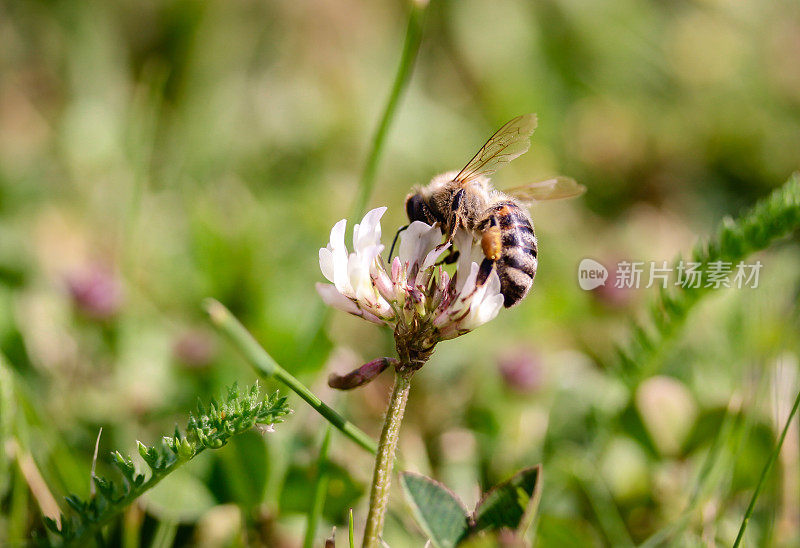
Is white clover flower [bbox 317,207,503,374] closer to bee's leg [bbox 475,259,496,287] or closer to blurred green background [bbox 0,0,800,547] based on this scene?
bee's leg [bbox 475,259,496,287]

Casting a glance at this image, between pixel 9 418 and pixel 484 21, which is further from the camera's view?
pixel 484 21

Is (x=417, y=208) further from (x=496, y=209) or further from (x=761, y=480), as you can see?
(x=761, y=480)

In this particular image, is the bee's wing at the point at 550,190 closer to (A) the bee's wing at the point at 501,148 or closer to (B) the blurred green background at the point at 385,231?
(A) the bee's wing at the point at 501,148

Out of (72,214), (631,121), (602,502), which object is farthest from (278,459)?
(631,121)

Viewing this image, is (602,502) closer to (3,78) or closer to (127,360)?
(127,360)

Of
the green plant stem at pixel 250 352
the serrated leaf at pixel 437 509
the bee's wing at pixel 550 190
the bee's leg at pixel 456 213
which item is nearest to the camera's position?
the green plant stem at pixel 250 352

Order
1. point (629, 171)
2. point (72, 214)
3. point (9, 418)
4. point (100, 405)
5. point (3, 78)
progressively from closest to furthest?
point (9, 418) < point (100, 405) < point (72, 214) < point (3, 78) < point (629, 171)

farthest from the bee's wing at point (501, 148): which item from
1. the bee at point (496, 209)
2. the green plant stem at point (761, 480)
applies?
the green plant stem at point (761, 480)
